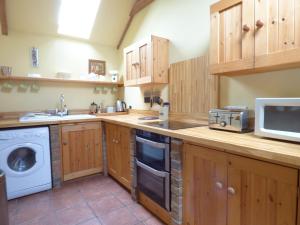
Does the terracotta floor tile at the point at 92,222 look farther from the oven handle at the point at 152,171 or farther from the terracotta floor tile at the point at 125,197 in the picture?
the oven handle at the point at 152,171

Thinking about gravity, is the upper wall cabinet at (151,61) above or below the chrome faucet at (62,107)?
above

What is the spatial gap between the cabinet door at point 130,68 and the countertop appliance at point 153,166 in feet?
3.18

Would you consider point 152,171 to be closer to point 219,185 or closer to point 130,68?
point 219,185

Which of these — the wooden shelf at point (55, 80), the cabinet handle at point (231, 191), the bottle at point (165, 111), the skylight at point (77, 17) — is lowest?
the cabinet handle at point (231, 191)

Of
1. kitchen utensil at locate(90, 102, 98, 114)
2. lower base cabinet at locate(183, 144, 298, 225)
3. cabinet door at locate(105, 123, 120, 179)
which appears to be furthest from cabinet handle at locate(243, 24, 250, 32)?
kitchen utensil at locate(90, 102, 98, 114)

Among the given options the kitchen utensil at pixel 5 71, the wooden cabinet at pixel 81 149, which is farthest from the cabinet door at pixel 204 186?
the kitchen utensil at pixel 5 71

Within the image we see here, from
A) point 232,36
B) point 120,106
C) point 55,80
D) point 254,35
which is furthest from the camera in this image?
point 120,106

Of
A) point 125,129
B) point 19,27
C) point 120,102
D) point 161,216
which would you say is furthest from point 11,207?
point 19,27

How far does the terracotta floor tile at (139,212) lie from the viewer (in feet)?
6.04

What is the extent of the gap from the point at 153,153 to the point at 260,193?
973 millimetres

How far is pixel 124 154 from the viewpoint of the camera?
2295mm

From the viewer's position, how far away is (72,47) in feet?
10.4

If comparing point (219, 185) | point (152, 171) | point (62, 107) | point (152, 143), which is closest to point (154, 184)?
point (152, 171)

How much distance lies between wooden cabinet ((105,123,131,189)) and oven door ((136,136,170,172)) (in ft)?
0.83
